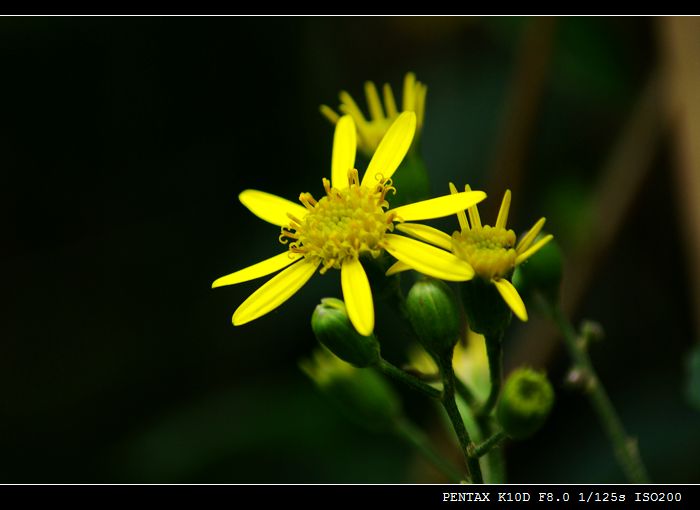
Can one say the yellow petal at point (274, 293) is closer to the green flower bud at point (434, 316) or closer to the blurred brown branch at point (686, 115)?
the green flower bud at point (434, 316)

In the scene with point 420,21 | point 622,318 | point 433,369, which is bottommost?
point 622,318

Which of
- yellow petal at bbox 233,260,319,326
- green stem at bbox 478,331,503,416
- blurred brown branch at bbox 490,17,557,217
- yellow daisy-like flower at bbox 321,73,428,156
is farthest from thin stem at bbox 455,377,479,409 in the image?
blurred brown branch at bbox 490,17,557,217

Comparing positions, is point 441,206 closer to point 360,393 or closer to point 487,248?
point 487,248

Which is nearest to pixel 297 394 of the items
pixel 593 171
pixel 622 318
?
pixel 622 318

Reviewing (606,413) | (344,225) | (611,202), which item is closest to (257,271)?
(344,225)

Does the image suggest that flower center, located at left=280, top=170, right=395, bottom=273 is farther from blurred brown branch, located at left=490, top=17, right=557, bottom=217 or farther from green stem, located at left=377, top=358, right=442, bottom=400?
blurred brown branch, located at left=490, top=17, right=557, bottom=217

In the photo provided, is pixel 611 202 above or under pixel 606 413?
above

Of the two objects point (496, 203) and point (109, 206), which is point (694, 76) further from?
point (109, 206)
